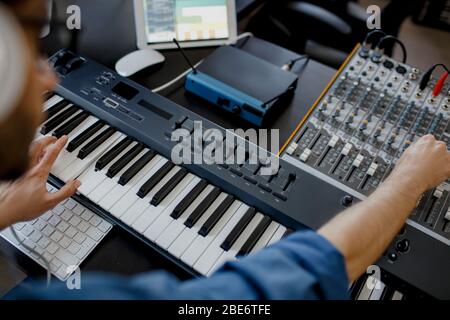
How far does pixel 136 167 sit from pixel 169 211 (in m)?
0.17

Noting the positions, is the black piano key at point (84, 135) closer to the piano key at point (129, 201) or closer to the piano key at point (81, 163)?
the piano key at point (81, 163)

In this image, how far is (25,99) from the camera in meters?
0.39

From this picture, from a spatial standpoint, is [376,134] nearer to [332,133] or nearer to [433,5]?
[332,133]

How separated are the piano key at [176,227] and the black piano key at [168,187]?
0.07m

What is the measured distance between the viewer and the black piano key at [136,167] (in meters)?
1.07

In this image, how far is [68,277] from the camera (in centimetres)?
95

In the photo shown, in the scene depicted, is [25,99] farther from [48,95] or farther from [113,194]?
[48,95]

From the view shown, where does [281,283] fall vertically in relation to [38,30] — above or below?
below

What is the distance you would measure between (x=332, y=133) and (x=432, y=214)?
0.34m

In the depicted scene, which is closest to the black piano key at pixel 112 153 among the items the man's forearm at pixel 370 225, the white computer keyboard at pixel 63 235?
the white computer keyboard at pixel 63 235

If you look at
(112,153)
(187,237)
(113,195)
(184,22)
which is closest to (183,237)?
(187,237)

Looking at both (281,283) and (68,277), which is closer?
(281,283)
